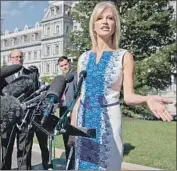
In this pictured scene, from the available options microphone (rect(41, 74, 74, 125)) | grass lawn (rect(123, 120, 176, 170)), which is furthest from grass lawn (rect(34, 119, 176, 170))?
microphone (rect(41, 74, 74, 125))

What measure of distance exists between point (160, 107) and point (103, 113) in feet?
2.21

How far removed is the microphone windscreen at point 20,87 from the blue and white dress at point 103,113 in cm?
60

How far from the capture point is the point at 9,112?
149cm

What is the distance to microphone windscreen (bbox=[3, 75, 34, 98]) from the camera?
161 centimetres

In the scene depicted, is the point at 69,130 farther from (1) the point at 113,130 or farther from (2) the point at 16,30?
(2) the point at 16,30

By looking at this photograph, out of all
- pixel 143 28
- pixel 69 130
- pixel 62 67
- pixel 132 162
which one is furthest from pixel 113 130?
pixel 143 28

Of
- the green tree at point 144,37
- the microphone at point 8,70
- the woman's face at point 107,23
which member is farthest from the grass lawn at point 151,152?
the green tree at point 144,37

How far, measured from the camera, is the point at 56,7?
76.2 metres

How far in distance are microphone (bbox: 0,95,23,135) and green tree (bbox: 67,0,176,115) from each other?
20112 mm

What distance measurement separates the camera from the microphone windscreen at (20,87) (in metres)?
1.61

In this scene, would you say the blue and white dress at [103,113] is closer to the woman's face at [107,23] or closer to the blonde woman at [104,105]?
the blonde woman at [104,105]

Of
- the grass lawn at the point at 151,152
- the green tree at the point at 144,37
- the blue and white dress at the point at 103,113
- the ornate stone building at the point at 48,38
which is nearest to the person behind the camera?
the blue and white dress at the point at 103,113

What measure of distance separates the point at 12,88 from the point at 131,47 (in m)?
23.3

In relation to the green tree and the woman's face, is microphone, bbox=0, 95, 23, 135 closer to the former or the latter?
the woman's face
